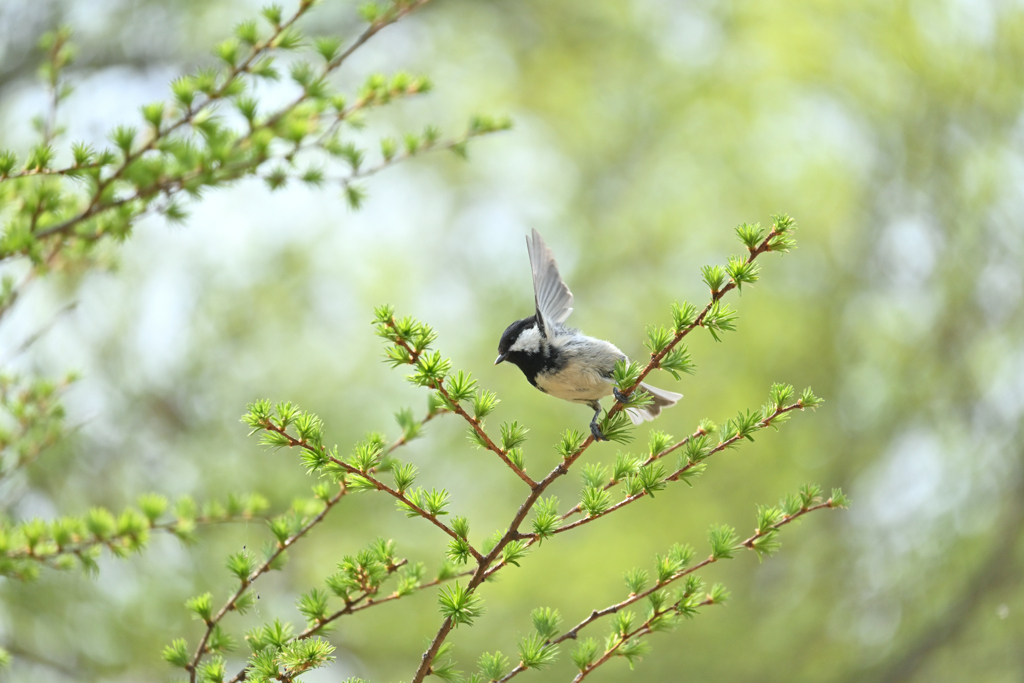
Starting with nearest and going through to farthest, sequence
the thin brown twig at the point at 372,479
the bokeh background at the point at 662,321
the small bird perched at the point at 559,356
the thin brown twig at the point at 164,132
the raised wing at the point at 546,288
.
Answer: the thin brown twig at the point at 372,479 → the thin brown twig at the point at 164,132 → the raised wing at the point at 546,288 → the small bird perched at the point at 559,356 → the bokeh background at the point at 662,321

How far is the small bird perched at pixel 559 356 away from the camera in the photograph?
62.6 inches

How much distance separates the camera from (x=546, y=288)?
1582 millimetres

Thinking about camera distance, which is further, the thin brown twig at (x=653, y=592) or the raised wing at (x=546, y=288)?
the raised wing at (x=546, y=288)

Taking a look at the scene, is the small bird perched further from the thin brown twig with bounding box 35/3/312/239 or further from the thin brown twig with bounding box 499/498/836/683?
the thin brown twig with bounding box 35/3/312/239

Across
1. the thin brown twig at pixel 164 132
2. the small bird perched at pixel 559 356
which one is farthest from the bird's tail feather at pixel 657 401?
the thin brown twig at pixel 164 132

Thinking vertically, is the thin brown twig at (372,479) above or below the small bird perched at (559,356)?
below

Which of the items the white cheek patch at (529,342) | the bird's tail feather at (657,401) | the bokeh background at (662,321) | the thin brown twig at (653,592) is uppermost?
the bokeh background at (662,321)

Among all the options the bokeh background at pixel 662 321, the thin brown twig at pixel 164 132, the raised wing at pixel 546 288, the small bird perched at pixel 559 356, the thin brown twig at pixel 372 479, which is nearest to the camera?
the thin brown twig at pixel 372 479

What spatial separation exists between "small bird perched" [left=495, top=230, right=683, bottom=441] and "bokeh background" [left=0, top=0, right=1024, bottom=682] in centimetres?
220

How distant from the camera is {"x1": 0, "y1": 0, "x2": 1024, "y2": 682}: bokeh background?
356 centimetres

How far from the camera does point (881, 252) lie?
4176mm

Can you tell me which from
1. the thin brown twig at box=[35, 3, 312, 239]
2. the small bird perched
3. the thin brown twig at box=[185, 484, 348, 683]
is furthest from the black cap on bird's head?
the thin brown twig at box=[35, 3, 312, 239]

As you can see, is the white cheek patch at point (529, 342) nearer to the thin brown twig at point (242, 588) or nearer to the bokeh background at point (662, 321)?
the thin brown twig at point (242, 588)

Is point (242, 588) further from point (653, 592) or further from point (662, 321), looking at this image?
point (662, 321)
